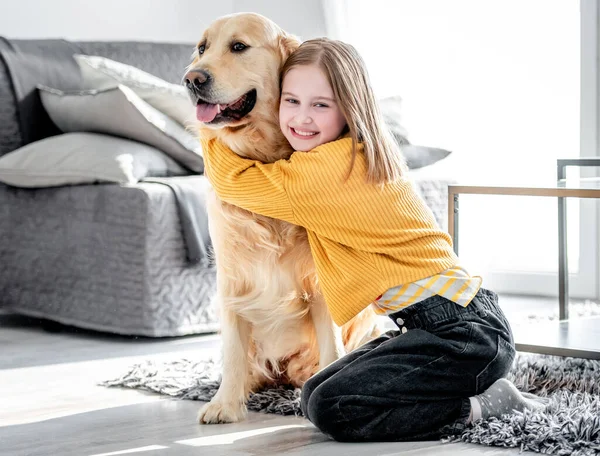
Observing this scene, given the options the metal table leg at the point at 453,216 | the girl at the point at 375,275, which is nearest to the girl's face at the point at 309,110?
the girl at the point at 375,275

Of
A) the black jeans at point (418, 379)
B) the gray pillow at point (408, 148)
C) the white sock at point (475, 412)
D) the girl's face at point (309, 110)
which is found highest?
the girl's face at point (309, 110)

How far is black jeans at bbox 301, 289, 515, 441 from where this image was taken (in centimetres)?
164

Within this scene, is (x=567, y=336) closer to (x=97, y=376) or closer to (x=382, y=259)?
(x=382, y=259)

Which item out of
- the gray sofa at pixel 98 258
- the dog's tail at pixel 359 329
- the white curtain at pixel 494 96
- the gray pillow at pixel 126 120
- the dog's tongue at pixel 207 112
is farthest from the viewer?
the white curtain at pixel 494 96

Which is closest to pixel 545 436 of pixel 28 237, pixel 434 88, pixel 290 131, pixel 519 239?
pixel 290 131

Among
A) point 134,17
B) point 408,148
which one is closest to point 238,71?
point 408,148

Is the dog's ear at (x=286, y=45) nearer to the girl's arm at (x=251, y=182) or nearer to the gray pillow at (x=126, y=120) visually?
the girl's arm at (x=251, y=182)

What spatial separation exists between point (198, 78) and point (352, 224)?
389 mm

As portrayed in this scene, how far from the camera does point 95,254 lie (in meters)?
2.82

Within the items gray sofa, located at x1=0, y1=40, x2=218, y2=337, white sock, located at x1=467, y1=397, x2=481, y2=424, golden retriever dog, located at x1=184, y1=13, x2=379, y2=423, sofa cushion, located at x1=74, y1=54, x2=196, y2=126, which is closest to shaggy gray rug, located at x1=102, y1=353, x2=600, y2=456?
white sock, located at x1=467, y1=397, x2=481, y2=424

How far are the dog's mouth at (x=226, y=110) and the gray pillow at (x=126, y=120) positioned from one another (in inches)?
44.4

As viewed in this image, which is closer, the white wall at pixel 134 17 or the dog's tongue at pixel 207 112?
the dog's tongue at pixel 207 112

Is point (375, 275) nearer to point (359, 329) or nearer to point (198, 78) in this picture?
point (359, 329)

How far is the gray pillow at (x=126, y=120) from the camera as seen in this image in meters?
2.89
